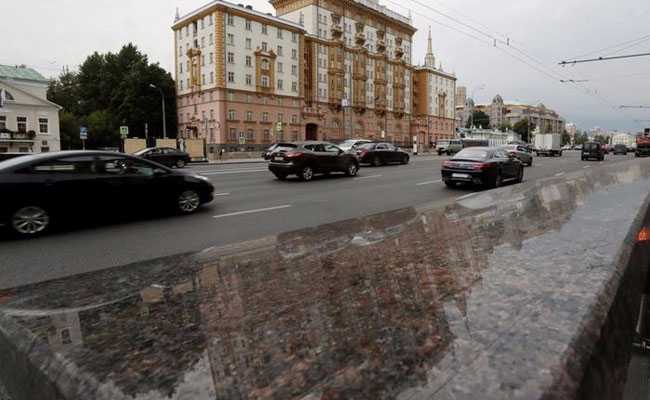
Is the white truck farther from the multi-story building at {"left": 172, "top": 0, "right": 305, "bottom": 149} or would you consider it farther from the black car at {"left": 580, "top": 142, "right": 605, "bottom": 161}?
the multi-story building at {"left": 172, "top": 0, "right": 305, "bottom": 149}

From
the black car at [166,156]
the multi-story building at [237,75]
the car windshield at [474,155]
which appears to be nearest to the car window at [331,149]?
the car windshield at [474,155]

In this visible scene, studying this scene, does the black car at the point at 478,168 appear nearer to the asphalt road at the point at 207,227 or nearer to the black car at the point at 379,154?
the asphalt road at the point at 207,227

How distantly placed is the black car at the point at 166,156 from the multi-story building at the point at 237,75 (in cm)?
2669

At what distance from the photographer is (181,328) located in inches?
63.2

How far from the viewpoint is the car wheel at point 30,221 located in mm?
7102

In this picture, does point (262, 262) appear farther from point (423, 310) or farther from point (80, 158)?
point (80, 158)

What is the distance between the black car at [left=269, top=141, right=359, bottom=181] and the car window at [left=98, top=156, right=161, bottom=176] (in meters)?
7.76

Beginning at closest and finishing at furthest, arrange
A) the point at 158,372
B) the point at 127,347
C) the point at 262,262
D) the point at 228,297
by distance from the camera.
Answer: the point at 158,372 < the point at 127,347 < the point at 228,297 < the point at 262,262

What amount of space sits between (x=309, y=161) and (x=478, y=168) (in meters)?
6.39

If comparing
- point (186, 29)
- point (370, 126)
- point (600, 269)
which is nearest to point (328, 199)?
point (600, 269)

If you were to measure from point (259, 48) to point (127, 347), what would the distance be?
66302mm

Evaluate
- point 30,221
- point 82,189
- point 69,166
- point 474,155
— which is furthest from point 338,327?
point 474,155

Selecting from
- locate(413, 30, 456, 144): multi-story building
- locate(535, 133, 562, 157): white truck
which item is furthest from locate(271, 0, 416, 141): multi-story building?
locate(535, 133, 562, 157): white truck

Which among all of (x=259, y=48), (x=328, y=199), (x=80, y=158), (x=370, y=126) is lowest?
(x=328, y=199)
